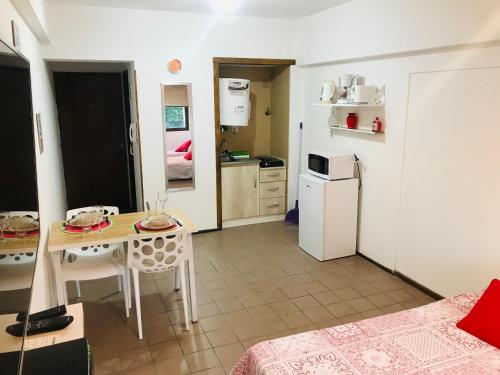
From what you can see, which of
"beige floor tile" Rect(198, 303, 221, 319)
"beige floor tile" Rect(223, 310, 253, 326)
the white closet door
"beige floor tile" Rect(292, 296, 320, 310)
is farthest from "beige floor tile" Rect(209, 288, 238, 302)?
the white closet door

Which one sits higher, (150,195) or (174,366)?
(150,195)

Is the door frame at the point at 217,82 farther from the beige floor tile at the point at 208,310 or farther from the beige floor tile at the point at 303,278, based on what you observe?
the beige floor tile at the point at 208,310

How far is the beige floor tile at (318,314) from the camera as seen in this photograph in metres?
3.12

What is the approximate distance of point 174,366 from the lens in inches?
102

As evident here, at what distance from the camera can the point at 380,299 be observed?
3.42m

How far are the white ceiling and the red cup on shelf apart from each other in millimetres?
1127

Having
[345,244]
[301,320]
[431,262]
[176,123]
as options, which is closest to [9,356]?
[301,320]

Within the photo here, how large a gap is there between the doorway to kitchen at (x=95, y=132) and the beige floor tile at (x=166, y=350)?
303cm

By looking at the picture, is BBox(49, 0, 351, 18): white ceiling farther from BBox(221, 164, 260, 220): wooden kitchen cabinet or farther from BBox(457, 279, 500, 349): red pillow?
BBox(457, 279, 500, 349): red pillow

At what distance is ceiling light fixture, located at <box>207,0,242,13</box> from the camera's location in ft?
13.3

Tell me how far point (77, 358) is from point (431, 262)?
2.93 meters

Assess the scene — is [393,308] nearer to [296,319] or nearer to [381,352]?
[296,319]

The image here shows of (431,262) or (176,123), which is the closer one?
(431,262)

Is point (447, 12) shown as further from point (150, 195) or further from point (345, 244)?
point (150, 195)
